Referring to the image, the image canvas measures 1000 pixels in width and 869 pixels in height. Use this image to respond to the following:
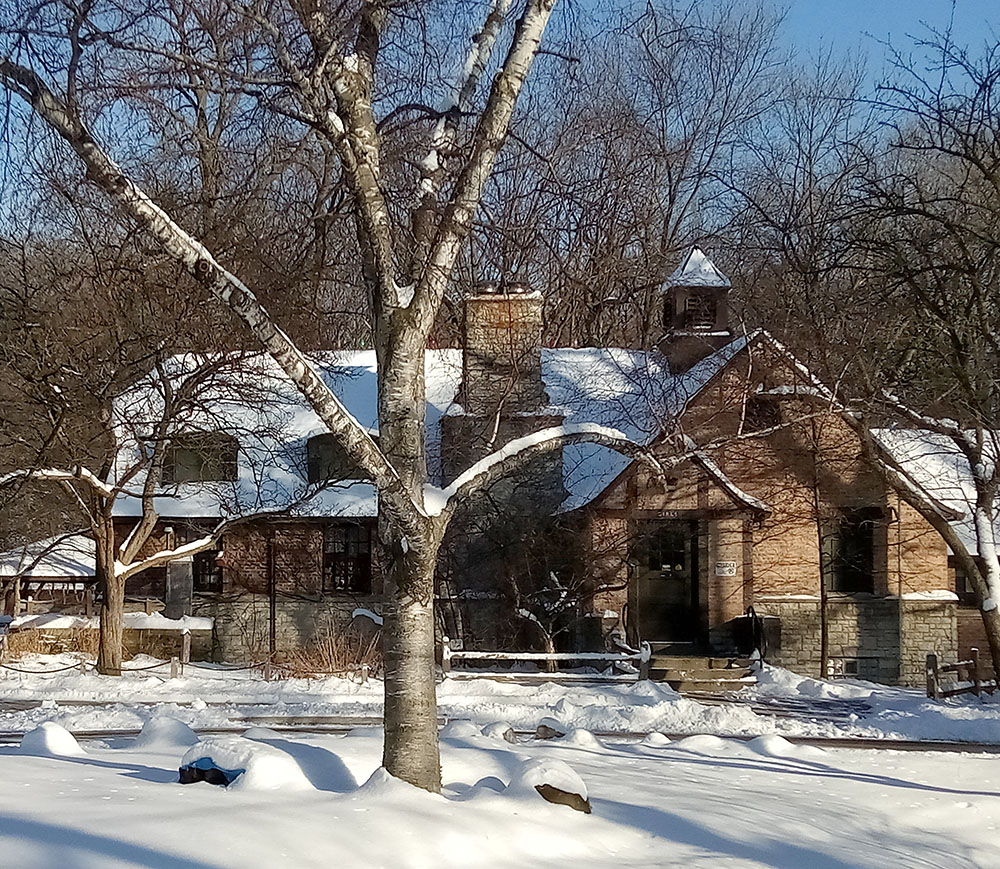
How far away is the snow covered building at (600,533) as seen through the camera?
25.9 m

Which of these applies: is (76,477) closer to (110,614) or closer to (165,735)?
(110,614)

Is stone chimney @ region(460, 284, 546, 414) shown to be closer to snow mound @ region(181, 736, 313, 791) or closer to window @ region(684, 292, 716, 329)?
window @ region(684, 292, 716, 329)

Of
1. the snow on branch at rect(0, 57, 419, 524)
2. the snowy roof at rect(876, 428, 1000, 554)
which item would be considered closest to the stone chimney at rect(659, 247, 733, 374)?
the snowy roof at rect(876, 428, 1000, 554)

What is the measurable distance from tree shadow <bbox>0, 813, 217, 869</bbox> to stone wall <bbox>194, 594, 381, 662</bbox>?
2105 cm

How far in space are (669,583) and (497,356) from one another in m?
6.76

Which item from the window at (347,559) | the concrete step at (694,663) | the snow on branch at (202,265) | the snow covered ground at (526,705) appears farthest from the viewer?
the window at (347,559)

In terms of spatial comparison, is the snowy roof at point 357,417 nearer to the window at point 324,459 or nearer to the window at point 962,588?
the window at point 324,459

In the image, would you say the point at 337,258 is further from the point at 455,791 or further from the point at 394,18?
the point at 455,791

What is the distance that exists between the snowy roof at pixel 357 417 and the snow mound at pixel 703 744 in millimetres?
10258

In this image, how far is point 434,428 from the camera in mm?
28578

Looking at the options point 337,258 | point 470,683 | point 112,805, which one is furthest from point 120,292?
point 112,805

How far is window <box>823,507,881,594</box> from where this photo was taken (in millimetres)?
27984

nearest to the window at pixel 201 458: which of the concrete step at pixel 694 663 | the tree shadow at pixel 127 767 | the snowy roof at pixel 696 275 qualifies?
the concrete step at pixel 694 663

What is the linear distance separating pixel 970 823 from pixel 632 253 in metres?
22.0
